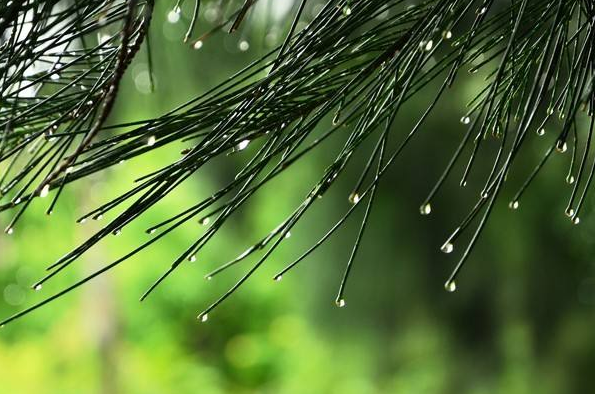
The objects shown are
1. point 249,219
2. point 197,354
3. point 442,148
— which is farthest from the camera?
Answer: point 197,354

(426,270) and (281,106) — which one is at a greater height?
(426,270)

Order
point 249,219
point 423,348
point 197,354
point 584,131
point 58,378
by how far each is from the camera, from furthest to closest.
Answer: point 197,354 → point 58,378 → point 249,219 → point 423,348 → point 584,131

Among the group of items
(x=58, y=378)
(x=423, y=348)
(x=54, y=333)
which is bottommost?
(x=423, y=348)

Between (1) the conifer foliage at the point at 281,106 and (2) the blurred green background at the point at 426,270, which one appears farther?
(2) the blurred green background at the point at 426,270

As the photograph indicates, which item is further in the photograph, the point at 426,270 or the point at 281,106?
the point at 426,270

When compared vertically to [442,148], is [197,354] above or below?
above

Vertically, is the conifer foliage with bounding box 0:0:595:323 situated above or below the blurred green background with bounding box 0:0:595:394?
below

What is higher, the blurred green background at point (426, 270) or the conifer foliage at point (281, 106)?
the blurred green background at point (426, 270)

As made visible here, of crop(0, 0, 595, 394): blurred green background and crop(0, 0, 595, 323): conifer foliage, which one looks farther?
→ crop(0, 0, 595, 394): blurred green background

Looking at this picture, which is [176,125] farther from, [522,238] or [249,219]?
[249,219]

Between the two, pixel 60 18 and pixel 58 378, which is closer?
pixel 60 18

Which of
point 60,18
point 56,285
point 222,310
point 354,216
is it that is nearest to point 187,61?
point 354,216
